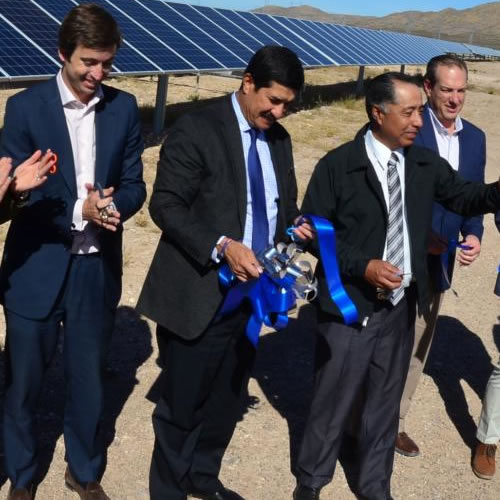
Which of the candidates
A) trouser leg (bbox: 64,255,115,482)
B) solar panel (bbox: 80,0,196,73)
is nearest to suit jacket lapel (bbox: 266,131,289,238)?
trouser leg (bbox: 64,255,115,482)

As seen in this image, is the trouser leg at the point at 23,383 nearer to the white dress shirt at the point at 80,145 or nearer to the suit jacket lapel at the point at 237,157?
the white dress shirt at the point at 80,145

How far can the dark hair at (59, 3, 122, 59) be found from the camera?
9.05 feet

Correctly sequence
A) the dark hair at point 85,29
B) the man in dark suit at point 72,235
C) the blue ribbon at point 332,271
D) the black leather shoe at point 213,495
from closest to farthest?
the dark hair at point 85,29 < the man in dark suit at point 72,235 < the blue ribbon at point 332,271 < the black leather shoe at point 213,495

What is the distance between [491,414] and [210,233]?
1900mm

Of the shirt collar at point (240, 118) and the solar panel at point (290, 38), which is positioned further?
the solar panel at point (290, 38)

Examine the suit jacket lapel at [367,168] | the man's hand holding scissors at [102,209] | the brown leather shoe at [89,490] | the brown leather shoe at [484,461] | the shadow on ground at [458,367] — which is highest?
the suit jacket lapel at [367,168]

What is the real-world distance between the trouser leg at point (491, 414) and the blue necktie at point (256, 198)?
61.3 inches

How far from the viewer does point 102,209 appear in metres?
2.84

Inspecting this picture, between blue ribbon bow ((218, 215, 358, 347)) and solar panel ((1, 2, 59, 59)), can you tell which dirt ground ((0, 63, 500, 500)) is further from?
solar panel ((1, 2, 59, 59))

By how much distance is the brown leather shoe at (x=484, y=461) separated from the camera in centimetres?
402

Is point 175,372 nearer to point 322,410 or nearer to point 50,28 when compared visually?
point 322,410

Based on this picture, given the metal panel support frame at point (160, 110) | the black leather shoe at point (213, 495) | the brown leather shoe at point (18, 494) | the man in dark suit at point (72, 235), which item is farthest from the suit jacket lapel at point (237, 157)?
the metal panel support frame at point (160, 110)

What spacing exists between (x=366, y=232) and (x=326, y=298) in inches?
12.8

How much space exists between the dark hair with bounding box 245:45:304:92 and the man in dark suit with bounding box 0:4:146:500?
0.51 meters
